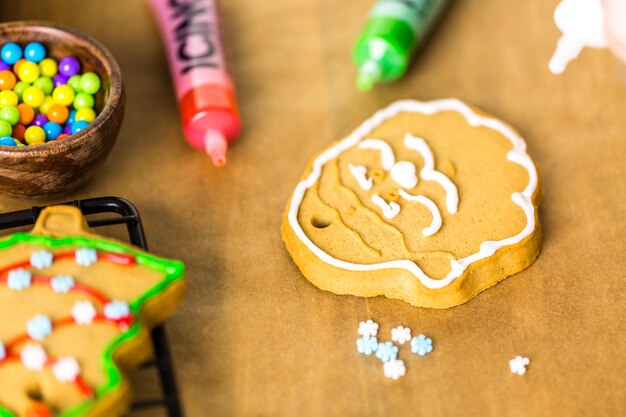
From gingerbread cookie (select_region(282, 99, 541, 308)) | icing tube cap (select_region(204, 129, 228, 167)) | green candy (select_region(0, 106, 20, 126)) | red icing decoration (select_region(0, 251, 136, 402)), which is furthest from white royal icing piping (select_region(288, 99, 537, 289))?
green candy (select_region(0, 106, 20, 126))

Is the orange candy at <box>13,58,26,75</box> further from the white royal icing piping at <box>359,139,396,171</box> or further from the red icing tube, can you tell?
the white royal icing piping at <box>359,139,396,171</box>

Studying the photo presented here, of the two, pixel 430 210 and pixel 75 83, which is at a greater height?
pixel 75 83

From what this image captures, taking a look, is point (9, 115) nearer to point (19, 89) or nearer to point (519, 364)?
point (19, 89)

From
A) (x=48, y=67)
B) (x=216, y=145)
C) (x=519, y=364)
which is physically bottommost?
(x=519, y=364)

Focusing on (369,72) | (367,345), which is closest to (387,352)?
(367,345)

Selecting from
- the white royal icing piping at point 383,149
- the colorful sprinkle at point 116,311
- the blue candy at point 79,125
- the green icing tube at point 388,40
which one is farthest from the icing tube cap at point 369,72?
the colorful sprinkle at point 116,311

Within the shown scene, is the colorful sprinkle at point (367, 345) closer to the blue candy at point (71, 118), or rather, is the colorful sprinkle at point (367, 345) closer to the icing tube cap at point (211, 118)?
the icing tube cap at point (211, 118)

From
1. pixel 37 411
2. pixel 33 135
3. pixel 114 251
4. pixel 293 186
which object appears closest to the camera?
pixel 37 411
